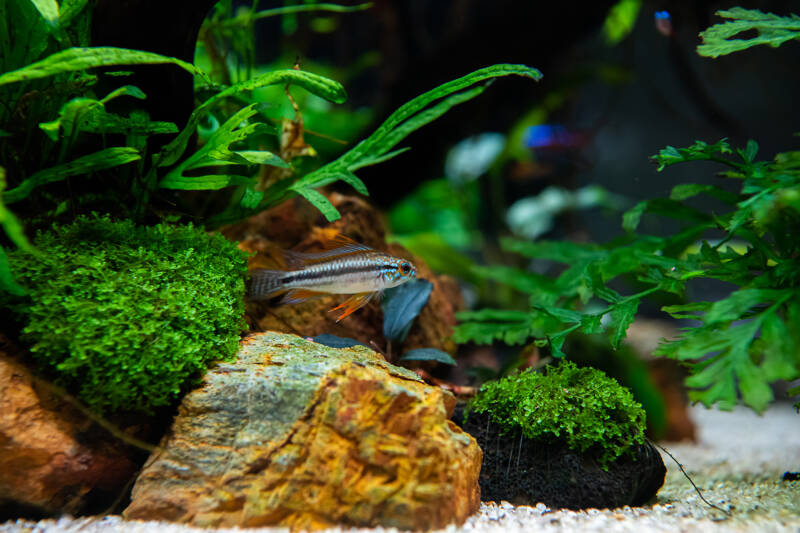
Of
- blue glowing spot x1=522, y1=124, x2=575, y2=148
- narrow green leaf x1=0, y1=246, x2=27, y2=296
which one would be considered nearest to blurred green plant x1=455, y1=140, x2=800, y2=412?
narrow green leaf x1=0, y1=246, x2=27, y2=296

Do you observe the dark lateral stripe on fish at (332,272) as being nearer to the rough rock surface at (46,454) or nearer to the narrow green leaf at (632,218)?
the rough rock surface at (46,454)

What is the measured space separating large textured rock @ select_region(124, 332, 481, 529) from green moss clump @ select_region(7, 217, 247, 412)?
0.20 meters

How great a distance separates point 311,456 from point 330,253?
107 cm

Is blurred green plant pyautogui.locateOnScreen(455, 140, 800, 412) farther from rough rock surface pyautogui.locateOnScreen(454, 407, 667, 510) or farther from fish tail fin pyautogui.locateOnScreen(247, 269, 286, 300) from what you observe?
fish tail fin pyautogui.locateOnScreen(247, 269, 286, 300)

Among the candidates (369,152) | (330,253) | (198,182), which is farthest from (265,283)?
(369,152)

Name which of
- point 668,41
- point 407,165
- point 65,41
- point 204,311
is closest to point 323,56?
point 407,165

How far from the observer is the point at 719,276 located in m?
2.30

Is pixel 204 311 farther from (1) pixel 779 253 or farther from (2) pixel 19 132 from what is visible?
(1) pixel 779 253

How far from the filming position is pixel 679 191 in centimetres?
300

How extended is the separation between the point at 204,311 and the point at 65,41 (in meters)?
1.38

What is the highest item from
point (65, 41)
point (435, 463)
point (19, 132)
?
point (65, 41)

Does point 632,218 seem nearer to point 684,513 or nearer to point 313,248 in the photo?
point 684,513

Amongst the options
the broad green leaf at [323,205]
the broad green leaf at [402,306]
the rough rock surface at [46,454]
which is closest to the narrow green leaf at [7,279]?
the rough rock surface at [46,454]

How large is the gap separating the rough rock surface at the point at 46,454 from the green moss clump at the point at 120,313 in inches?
3.9
